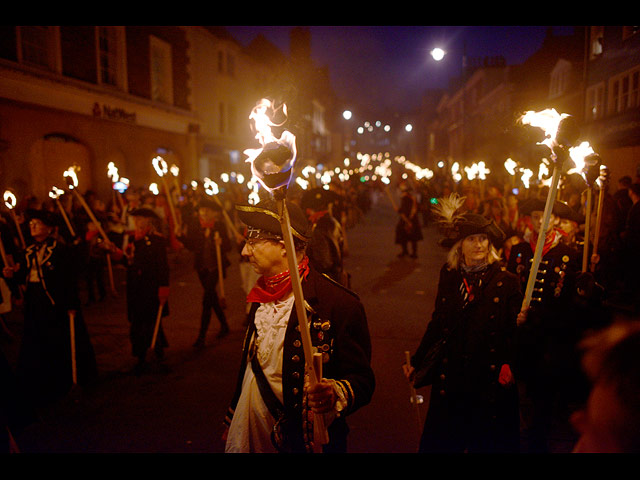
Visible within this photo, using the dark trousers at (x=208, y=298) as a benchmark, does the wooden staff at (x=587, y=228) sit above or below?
above

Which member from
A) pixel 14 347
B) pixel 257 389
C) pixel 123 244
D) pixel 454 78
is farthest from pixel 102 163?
pixel 454 78

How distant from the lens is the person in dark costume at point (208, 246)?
304 inches

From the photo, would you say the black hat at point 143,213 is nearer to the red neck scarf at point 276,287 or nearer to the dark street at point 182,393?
the dark street at point 182,393

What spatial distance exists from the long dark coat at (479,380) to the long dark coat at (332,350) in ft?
3.11

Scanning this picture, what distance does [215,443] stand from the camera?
186 inches

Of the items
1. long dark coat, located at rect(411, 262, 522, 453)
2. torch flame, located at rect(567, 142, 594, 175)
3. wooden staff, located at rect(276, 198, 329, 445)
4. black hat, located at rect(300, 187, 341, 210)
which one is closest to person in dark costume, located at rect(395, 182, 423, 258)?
black hat, located at rect(300, 187, 341, 210)

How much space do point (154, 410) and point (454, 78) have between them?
75.2m

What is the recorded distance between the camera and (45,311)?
574cm

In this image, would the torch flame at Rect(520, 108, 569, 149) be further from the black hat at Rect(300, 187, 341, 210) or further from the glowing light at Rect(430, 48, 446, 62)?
the glowing light at Rect(430, 48, 446, 62)

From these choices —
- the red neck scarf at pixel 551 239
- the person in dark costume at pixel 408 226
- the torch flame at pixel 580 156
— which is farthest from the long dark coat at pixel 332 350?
the person in dark costume at pixel 408 226

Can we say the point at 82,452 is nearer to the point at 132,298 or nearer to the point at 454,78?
the point at 132,298

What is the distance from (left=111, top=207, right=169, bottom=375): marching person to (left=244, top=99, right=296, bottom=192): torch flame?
4387mm

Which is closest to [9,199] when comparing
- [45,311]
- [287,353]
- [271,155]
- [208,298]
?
[45,311]

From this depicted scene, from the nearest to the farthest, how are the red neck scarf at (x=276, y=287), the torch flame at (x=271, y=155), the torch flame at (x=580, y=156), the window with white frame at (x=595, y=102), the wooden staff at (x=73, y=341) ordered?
the torch flame at (x=271, y=155)
the red neck scarf at (x=276, y=287)
the torch flame at (x=580, y=156)
the wooden staff at (x=73, y=341)
the window with white frame at (x=595, y=102)
